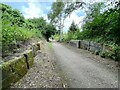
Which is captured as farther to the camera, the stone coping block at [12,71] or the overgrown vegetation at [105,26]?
the overgrown vegetation at [105,26]

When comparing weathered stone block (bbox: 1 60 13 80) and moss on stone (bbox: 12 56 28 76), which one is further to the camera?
moss on stone (bbox: 12 56 28 76)

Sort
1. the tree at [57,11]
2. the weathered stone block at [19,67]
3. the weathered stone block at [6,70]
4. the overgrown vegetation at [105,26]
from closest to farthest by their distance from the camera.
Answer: the weathered stone block at [6,70] < the weathered stone block at [19,67] < the overgrown vegetation at [105,26] < the tree at [57,11]

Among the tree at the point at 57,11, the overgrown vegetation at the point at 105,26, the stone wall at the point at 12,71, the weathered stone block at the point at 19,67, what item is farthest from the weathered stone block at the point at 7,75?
the tree at the point at 57,11

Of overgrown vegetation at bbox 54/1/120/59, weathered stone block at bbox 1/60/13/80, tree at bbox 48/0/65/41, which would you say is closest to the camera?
weathered stone block at bbox 1/60/13/80

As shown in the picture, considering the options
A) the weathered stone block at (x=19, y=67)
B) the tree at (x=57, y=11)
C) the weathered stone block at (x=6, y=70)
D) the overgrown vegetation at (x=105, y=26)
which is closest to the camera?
the weathered stone block at (x=6, y=70)

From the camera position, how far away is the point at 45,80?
4.49 metres

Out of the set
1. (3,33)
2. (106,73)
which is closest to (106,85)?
(106,73)

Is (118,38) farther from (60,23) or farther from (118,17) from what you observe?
(60,23)

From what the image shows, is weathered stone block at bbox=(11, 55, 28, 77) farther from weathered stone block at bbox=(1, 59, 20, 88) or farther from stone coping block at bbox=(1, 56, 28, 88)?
weathered stone block at bbox=(1, 59, 20, 88)

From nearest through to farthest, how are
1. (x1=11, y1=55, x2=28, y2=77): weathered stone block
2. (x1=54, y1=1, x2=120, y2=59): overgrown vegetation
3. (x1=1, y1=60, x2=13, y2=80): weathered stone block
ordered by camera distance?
(x1=1, y1=60, x2=13, y2=80): weathered stone block, (x1=11, y1=55, x2=28, y2=77): weathered stone block, (x1=54, y1=1, x2=120, y2=59): overgrown vegetation

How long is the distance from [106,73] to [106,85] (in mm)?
1309

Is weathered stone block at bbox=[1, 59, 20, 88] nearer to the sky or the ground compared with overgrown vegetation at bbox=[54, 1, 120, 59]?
nearer to the ground

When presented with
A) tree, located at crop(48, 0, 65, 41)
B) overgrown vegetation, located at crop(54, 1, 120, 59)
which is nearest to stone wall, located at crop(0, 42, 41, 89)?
overgrown vegetation, located at crop(54, 1, 120, 59)

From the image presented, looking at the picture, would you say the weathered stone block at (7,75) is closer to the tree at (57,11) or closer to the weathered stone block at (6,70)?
the weathered stone block at (6,70)
